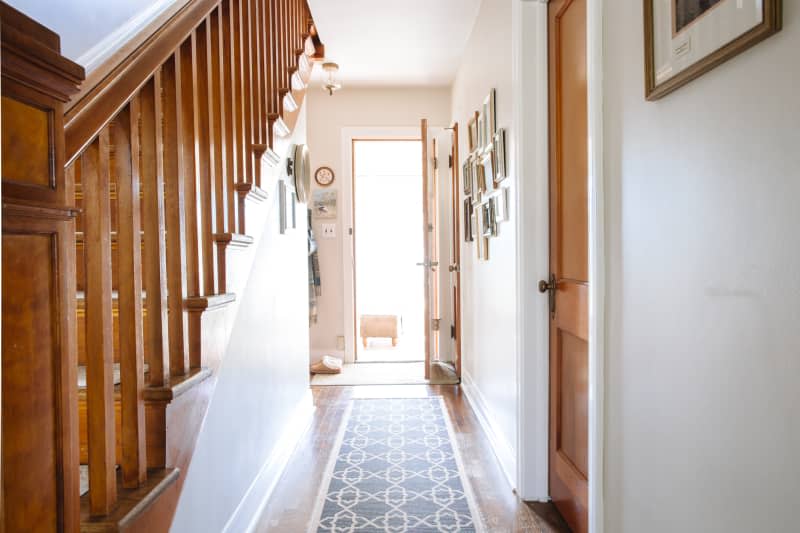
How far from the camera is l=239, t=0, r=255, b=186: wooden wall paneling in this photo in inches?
70.2

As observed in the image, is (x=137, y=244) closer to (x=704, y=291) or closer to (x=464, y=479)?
(x=704, y=291)

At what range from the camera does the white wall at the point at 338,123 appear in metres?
5.03

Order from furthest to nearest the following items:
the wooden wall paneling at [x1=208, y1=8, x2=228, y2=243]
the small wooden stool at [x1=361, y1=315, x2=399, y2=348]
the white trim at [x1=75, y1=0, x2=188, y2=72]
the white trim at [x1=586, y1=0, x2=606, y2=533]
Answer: the small wooden stool at [x1=361, y1=315, x2=399, y2=348] → the wooden wall paneling at [x1=208, y1=8, x2=228, y2=243] → the white trim at [x1=586, y1=0, x2=606, y2=533] → the white trim at [x1=75, y1=0, x2=188, y2=72]

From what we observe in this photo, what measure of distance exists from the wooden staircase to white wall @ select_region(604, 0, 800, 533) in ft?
3.23

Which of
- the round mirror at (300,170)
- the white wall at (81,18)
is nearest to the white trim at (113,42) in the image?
the white wall at (81,18)

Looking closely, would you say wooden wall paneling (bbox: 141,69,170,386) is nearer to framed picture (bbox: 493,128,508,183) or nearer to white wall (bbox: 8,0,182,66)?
white wall (bbox: 8,0,182,66)

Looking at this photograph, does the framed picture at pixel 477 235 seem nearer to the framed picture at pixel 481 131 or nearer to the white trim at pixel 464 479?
the framed picture at pixel 481 131

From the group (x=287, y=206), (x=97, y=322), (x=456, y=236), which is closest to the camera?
(x=97, y=322)

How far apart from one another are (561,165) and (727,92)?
113 centimetres

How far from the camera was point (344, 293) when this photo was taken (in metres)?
5.01

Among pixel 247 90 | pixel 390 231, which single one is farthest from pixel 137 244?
pixel 390 231

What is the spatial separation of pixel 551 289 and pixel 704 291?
1170 mm

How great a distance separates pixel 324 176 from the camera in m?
5.04

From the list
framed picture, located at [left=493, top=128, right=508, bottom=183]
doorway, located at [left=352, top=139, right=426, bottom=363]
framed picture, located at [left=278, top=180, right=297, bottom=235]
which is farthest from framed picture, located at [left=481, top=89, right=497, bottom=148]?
doorway, located at [left=352, top=139, right=426, bottom=363]
